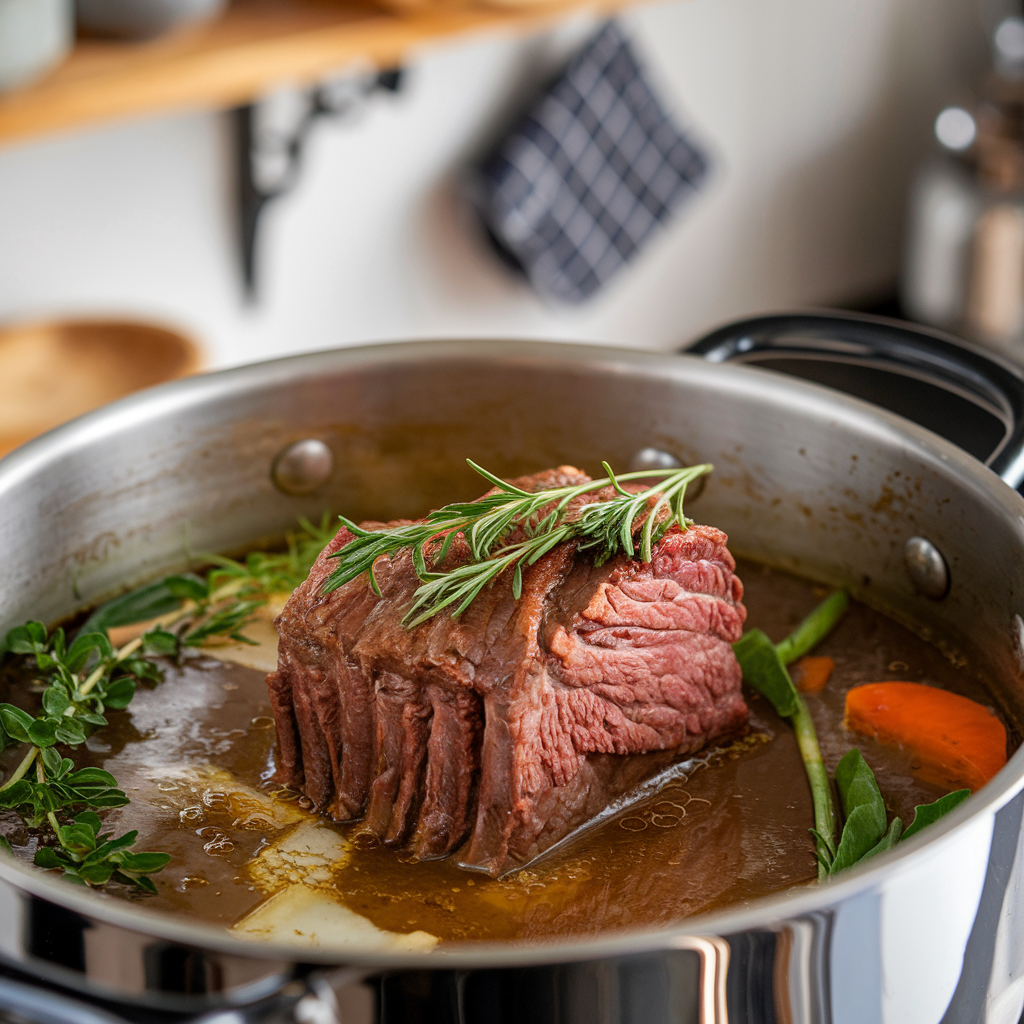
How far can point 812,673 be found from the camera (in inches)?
50.2

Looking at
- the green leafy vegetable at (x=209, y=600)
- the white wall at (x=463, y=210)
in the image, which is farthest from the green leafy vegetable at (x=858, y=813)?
the white wall at (x=463, y=210)

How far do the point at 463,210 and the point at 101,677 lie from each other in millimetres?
2121

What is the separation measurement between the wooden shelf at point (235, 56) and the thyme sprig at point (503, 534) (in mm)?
1193

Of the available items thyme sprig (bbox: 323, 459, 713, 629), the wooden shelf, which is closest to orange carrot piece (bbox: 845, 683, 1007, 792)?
thyme sprig (bbox: 323, 459, 713, 629)

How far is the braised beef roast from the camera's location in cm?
100

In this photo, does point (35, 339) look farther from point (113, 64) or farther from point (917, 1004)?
point (917, 1004)

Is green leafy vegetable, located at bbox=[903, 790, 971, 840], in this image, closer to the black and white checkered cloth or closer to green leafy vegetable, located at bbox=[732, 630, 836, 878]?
green leafy vegetable, located at bbox=[732, 630, 836, 878]

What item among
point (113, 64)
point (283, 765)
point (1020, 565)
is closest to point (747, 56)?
point (113, 64)

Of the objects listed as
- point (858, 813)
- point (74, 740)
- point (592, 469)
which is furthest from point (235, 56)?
point (858, 813)

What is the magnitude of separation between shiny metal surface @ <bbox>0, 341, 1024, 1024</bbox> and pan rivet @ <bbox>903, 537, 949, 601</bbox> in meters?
0.01

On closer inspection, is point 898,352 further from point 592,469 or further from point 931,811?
point 931,811

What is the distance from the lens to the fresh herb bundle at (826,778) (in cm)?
101

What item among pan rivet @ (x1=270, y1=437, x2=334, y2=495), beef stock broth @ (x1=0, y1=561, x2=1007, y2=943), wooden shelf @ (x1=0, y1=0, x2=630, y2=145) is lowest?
beef stock broth @ (x1=0, y1=561, x2=1007, y2=943)

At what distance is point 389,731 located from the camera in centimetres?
104
